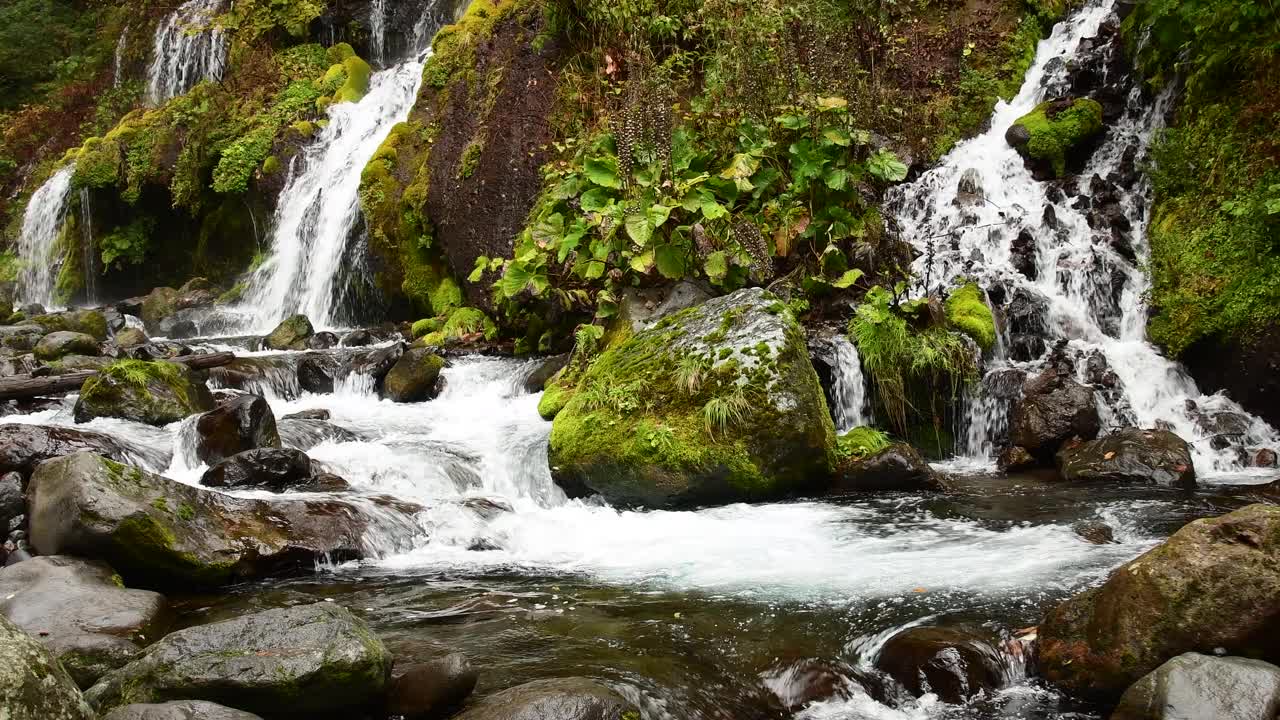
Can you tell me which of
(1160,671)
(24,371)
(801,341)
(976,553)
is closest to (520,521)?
(801,341)

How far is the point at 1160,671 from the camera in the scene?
3.45 m

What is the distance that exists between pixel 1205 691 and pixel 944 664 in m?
0.99

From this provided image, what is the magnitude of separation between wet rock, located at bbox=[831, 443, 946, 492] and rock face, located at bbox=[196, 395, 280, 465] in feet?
16.2

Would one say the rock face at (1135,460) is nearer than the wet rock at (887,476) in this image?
Yes

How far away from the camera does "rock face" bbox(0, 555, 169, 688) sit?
13.2 feet

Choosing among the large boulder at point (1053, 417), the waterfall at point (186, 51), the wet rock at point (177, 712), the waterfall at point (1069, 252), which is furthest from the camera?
the waterfall at point (186, 51)

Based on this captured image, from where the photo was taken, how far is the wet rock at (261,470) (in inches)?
280

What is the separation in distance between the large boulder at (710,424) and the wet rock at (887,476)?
0.20 metres

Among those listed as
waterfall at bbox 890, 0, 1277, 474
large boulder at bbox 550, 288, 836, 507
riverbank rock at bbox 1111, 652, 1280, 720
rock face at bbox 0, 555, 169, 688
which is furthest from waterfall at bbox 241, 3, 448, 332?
riverbank rock at bbox 1111, 652, 1280, 720

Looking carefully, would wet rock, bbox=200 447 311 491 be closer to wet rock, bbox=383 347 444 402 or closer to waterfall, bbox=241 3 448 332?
wet rock, bbox=383 347 444 402

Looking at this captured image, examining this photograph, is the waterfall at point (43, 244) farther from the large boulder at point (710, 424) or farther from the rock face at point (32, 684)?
the rock face at point (32, 684)

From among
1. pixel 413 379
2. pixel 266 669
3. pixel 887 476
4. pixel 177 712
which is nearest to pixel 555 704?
pixel 266 669

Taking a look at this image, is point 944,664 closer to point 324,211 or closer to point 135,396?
point 135,396

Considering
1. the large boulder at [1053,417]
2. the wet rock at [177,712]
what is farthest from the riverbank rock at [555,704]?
the large boulder at [1053,417]
